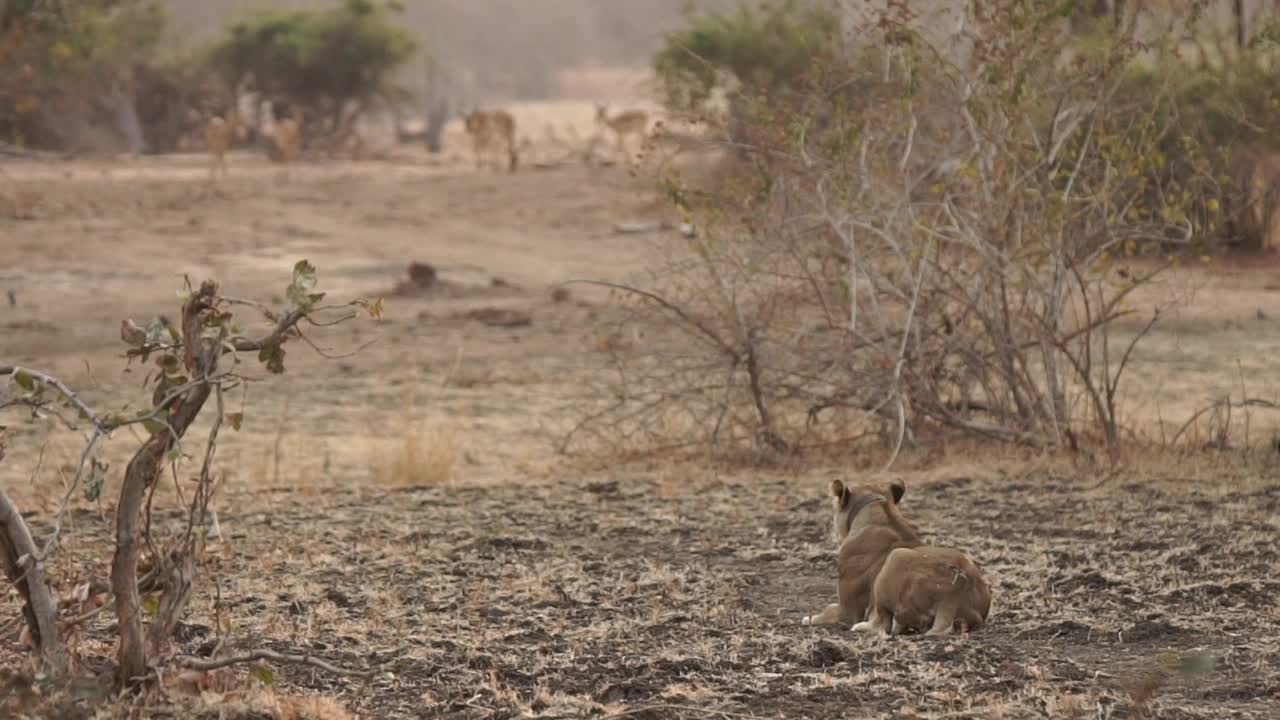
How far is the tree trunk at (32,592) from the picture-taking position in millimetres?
4062

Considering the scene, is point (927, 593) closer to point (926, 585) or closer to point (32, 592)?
point (926, 585)

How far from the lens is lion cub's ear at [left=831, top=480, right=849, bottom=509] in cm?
519

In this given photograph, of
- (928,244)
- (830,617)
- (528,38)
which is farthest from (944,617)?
(528,38)

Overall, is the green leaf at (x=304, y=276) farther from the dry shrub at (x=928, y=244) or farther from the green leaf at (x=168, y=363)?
the dry shrub at (x=928, y=244)

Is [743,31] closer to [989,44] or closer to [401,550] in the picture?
[989,44]

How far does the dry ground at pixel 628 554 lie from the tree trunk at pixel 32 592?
0.87 feet

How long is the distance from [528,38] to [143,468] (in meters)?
61.7

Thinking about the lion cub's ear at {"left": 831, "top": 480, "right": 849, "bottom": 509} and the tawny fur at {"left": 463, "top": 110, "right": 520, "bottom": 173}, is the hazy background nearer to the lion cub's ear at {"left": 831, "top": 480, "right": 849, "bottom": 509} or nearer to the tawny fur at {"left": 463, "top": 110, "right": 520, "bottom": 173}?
the tawny fur at {"left": 463, "top": 110, "right": 520, "bottom": 173}

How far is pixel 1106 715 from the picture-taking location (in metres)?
4.09

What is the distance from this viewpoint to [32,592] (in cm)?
407

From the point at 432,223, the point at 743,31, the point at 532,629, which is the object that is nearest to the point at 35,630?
the point at 532,629

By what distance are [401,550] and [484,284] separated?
10.1 m

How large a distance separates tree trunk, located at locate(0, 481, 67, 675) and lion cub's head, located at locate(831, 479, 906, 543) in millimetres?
2089

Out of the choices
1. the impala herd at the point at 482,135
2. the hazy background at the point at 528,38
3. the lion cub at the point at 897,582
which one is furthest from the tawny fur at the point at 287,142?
the hazy background at the point at 528,38
